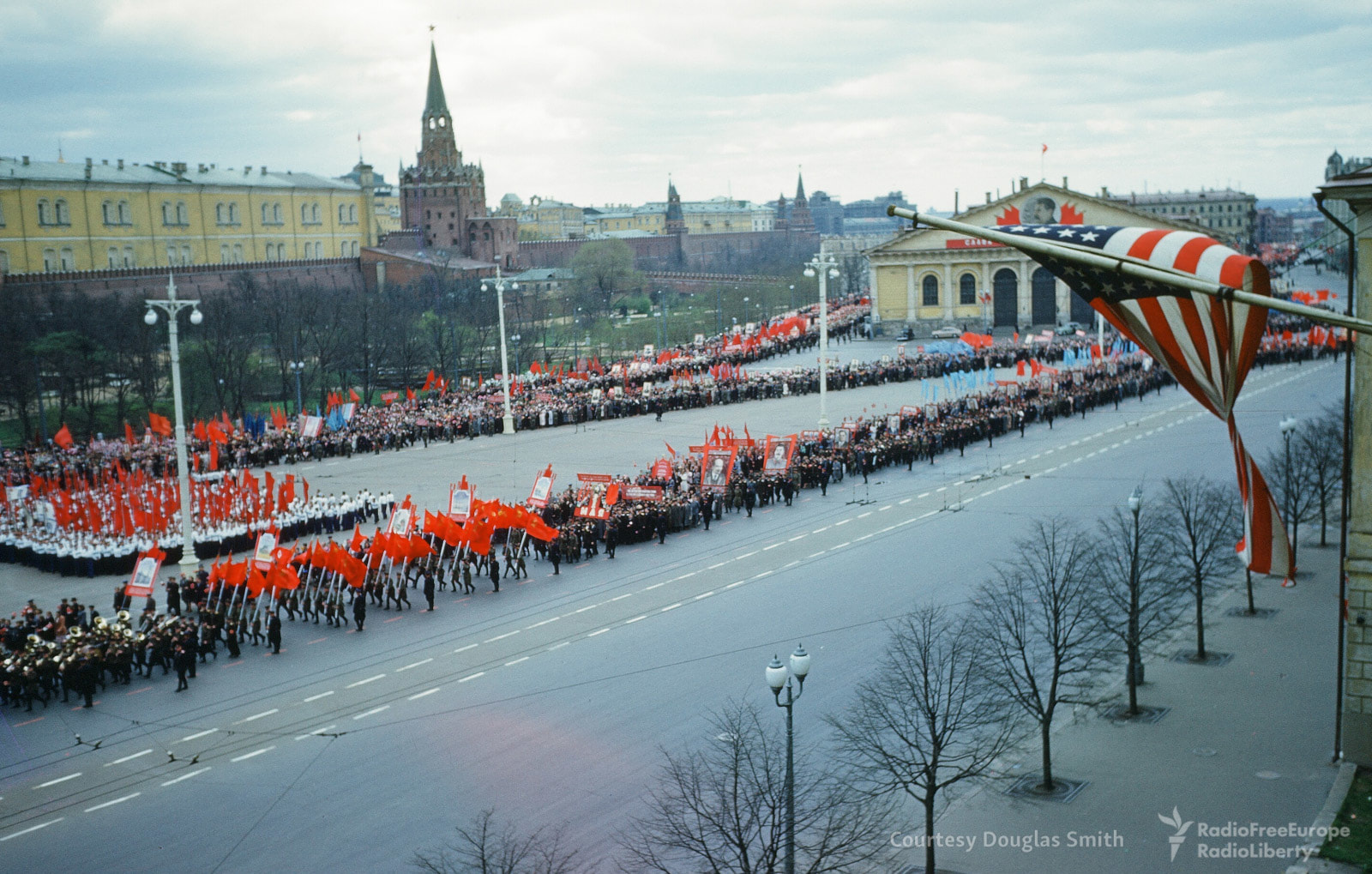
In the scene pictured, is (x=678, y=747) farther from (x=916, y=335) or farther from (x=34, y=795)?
(x=916, y=335)

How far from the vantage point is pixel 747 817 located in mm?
14758

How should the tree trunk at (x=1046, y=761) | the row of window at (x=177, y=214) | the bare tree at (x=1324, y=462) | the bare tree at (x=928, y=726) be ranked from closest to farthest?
1. the bare tree at (x=928, y=726)
2. the tree trunk at (x=1046, y=761)
3. the bare tree at (x=1324, y=462)
4. the row of window at (x=177, y=214)

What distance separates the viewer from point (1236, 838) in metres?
14.1

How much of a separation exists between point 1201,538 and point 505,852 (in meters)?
15.3

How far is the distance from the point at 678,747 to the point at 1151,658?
8905 mm

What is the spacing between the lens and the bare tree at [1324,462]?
88.8 ft

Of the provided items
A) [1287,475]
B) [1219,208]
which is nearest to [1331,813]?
[1287,475]

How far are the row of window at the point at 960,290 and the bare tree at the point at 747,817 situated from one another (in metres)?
75.0

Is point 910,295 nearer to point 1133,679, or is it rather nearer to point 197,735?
point 1133,679

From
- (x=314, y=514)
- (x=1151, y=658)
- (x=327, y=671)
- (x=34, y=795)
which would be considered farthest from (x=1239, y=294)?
(x=314, y=514)

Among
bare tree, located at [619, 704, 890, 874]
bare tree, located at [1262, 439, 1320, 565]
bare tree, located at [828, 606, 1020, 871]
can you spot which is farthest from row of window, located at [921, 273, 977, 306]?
bare tree, located at [619, 704, 890, 874]

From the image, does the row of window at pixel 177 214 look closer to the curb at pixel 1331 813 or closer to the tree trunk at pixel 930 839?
the tree trunk at pixel 930 839

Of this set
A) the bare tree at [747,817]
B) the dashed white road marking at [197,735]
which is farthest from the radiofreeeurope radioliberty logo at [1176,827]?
the dashed white road marking at [197,735]

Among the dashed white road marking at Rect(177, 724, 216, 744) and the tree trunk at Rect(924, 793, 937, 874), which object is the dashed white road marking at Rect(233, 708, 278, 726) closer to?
the dashed white road marking at Rect(177, 724, 216, 744)
